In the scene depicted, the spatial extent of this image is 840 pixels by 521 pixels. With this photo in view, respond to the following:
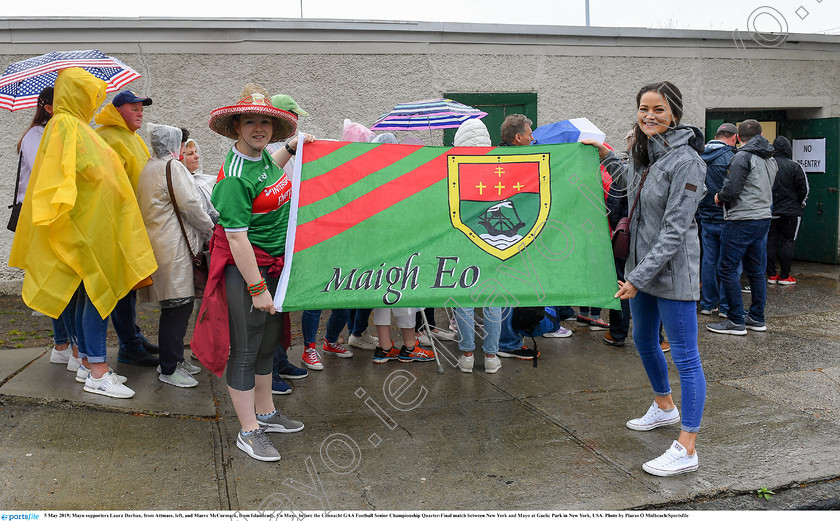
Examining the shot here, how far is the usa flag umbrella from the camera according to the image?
16.3 feet

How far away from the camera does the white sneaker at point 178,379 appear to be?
190 inches

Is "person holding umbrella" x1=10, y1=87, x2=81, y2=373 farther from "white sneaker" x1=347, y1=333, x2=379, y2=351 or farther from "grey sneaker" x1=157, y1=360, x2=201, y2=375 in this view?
"white sneaker" x1=347, y1=333, x2=379, y2=351

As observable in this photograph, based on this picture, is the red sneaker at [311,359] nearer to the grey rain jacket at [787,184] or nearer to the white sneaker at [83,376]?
the white sneaker at [83,376]

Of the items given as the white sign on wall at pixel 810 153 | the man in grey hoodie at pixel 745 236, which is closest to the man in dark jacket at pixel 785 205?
the white sign on wall at pixel 810 153

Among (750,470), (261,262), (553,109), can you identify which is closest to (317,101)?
(553,109)

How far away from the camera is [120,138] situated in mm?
4793

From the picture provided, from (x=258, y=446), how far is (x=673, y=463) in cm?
225

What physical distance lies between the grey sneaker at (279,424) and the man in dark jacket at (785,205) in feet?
22.7

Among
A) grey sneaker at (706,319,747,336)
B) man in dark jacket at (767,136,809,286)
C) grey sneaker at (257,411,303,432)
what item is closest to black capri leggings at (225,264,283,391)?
grey sneaker at (257,411,303,432)

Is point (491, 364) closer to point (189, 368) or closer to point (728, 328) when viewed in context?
point (189, 368)

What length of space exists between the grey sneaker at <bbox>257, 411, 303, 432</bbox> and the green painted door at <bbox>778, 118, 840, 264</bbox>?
9.33 meters

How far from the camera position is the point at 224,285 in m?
3.76

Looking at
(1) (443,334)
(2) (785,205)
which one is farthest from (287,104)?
(2) (785,205)

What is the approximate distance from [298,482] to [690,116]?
837 cm
